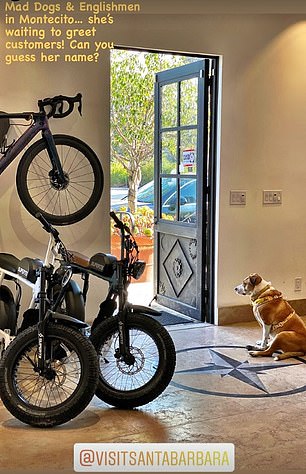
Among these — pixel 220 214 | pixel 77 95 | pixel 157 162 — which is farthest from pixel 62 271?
pixel 157 162

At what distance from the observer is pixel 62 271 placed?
10.2 ft

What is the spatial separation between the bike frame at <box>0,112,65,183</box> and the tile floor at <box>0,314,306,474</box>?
4.73 ft

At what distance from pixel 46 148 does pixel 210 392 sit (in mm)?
1717

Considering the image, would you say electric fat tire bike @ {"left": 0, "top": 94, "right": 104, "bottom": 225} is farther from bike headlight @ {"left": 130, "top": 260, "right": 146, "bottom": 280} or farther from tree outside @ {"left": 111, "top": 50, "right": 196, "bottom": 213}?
tree outside @ {"left": 111, "top": 50, "right": 196, "bottom": 213}

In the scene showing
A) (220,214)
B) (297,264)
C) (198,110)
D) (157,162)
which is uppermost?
(198,110)

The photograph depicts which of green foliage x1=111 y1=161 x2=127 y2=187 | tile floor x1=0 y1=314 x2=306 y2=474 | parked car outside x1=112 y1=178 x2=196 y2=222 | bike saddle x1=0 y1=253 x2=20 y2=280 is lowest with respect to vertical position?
tile floor x1=0 y1=314 x2=306 y2=474

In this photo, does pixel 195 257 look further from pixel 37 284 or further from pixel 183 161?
pixel 37 284

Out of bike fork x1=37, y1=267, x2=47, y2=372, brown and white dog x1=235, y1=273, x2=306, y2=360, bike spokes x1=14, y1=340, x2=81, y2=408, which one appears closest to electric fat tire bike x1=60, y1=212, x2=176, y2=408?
bike spokes x1=14, y1=340, x2=81, y2=408

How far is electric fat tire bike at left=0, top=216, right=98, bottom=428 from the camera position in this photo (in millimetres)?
2820

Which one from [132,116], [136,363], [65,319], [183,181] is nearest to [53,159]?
[65,319]

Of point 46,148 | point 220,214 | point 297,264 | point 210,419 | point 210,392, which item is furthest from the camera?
point 297,264

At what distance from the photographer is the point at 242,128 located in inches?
186

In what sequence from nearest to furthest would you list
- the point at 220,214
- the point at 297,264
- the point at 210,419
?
the point at 210,419 → the point at 220,214 → the point at 297,264

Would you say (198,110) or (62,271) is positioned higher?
(198,110)
